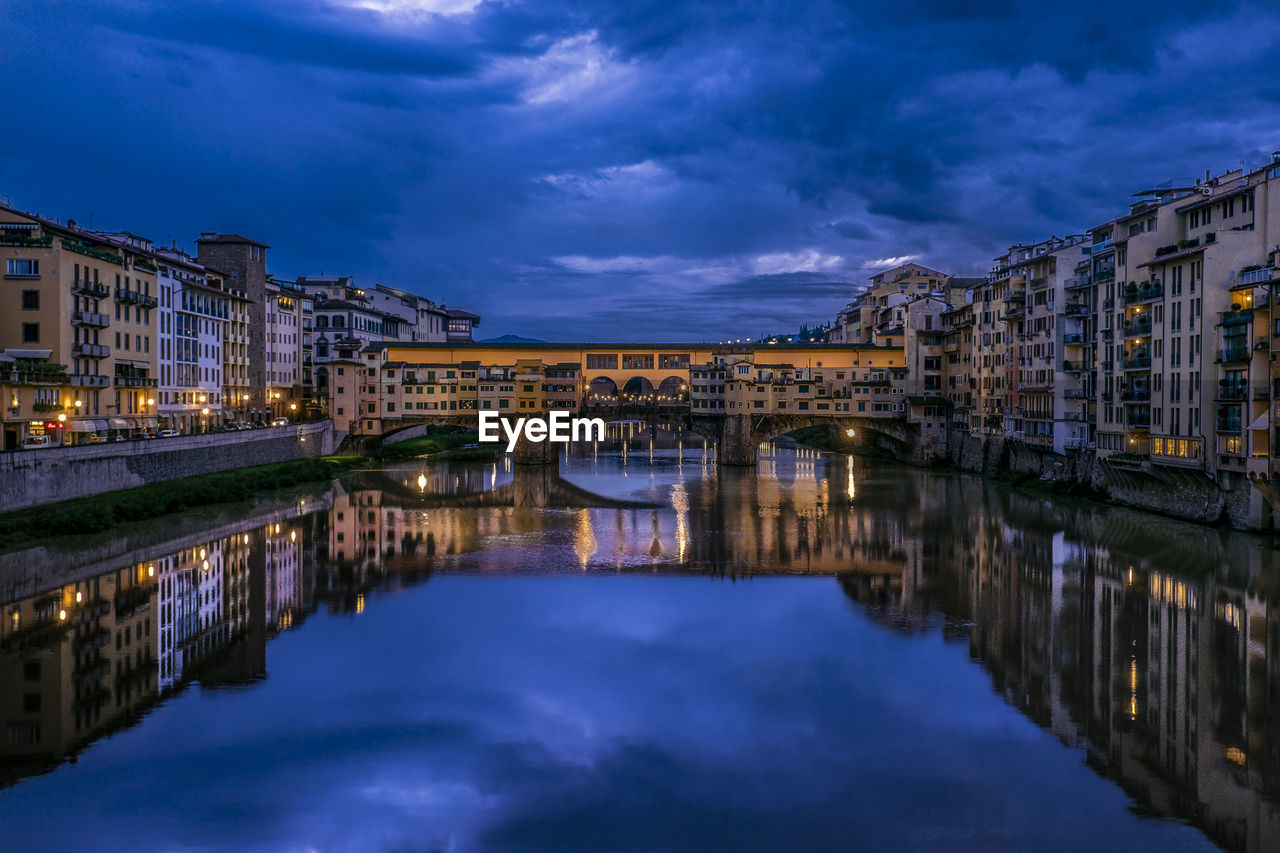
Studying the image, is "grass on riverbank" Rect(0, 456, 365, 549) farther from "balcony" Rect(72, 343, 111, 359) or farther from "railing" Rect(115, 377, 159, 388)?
"balcony" Rect(72, 343, 111, 359)

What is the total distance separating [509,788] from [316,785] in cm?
304

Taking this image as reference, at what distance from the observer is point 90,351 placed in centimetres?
4925

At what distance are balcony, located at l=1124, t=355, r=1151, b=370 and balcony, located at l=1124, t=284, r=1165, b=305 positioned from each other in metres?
2.31

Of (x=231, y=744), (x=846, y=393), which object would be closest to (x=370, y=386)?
(x=846, y=393)

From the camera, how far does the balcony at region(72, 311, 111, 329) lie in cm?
4794

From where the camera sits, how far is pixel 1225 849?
14.6m

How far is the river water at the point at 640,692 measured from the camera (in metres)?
15.6

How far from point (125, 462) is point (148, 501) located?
4436 millimetres

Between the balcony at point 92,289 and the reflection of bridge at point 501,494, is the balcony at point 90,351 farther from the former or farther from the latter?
the reflection of bridge at point 501,494

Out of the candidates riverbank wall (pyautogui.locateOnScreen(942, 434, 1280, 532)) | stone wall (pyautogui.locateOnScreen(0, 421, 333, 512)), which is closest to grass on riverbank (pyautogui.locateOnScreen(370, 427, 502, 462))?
stone wall (pyautogui.locateOnScreen(0, 421, 333, 512))

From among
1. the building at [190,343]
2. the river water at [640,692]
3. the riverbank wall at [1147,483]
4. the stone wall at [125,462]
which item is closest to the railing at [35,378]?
the stone wall at [125,462]

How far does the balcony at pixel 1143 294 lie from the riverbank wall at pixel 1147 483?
670 cm

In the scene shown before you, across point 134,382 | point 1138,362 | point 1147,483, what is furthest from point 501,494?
point 1138,362

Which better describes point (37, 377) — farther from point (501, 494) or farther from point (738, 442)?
point (738, 442)
